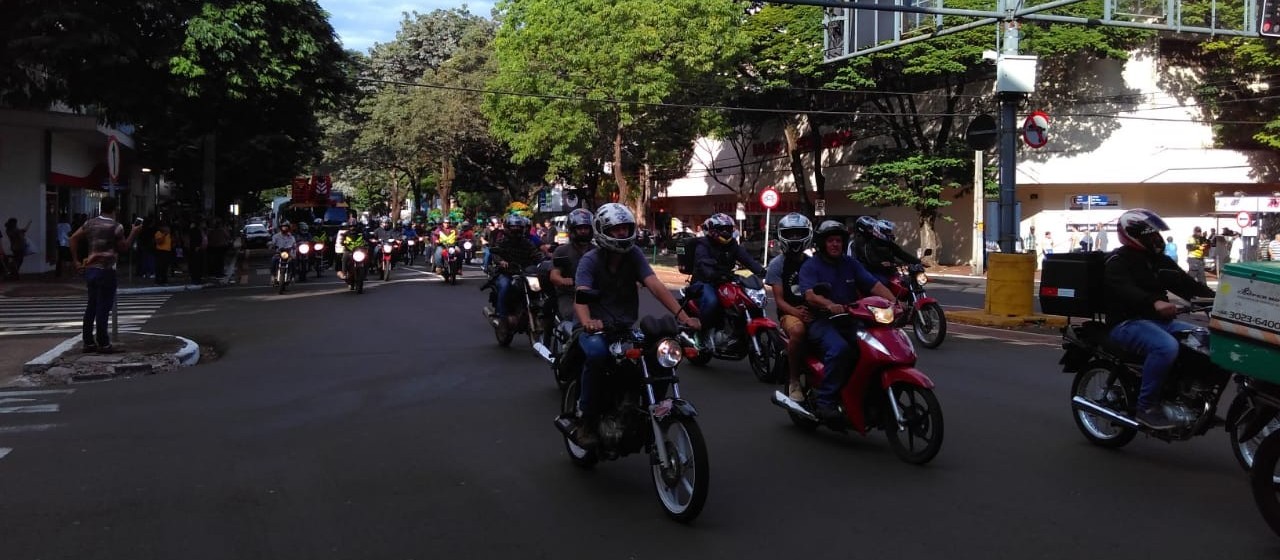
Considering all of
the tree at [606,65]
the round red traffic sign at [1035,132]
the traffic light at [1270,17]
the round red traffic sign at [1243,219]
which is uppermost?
the tree at [606,65]

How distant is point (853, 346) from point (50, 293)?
67.1 ft

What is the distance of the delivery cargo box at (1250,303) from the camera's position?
527cm

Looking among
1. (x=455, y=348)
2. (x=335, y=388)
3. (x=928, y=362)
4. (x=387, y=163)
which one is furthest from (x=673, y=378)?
(x=387, y=163)

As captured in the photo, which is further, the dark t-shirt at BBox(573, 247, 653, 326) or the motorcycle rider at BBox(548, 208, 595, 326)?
the motorcycle rider at BBox(548, 208, 595, 326)

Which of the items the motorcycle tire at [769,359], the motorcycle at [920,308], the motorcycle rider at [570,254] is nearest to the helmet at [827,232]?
the motorcycle rider at [570,254]

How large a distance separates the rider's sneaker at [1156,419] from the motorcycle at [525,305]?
639cm

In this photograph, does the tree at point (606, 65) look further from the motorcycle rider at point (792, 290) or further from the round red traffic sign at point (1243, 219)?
the motorcycle rider at point (792, 290)

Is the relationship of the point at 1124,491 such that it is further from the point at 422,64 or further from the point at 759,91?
the point at 422,64

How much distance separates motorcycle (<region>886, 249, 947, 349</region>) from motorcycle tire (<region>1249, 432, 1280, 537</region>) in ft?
25.0

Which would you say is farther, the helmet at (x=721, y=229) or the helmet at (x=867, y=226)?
the helmet at (x=867, y=226)

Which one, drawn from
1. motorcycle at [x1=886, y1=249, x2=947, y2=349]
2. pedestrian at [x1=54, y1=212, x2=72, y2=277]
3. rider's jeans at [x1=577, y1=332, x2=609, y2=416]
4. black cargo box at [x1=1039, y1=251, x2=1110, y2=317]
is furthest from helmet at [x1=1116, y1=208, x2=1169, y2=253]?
pedestrian at [x1=54, y1=212, x2=72, y2=277]

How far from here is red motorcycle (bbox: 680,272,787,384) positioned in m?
10.3

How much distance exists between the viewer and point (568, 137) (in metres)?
38.0

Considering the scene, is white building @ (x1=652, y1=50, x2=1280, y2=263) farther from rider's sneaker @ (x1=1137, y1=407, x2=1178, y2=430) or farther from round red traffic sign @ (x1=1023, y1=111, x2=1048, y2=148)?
rider's sneaker @ (x1=1137, y1=407, x2=1178, y2=430)
